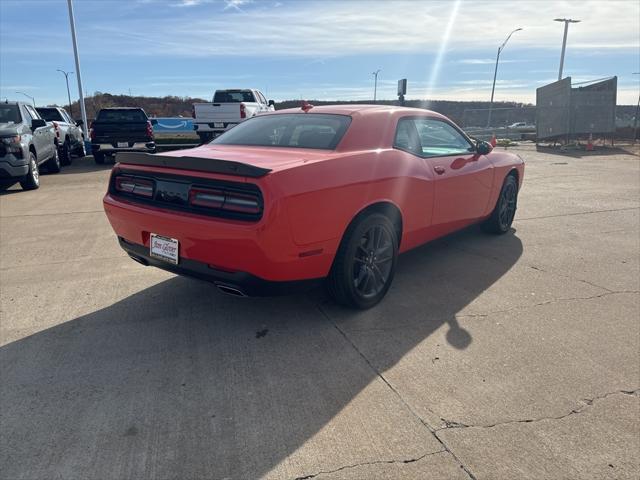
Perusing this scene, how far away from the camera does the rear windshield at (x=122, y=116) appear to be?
14.4m

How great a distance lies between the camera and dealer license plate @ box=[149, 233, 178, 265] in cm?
326

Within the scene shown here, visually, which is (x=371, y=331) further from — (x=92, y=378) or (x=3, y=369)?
(x=3, y=369)

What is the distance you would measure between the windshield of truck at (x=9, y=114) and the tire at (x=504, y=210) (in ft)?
31.6

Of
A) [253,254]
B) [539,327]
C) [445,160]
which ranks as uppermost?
[445,160]

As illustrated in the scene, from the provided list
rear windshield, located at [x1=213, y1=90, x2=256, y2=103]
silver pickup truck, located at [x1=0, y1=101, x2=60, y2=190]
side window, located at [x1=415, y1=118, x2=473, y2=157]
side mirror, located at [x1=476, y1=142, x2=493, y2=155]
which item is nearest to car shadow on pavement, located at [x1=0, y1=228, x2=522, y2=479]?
side window, located at [x1=415, y1=118, x2=473, y2=157]

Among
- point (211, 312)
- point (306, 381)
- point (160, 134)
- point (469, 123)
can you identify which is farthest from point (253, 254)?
point (469, 123)

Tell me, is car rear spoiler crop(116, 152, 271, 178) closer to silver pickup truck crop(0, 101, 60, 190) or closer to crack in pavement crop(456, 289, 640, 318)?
crack in pavement crop(456, 289, 640, 318)

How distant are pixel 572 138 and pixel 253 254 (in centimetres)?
2180

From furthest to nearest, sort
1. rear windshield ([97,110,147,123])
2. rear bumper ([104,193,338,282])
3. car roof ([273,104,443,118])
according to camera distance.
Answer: rear windshield ([97,110,147,123]) → car roof ([273,104,443,118]) → rear bumper ([104,193,338,282])

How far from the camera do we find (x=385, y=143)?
12.9 feet

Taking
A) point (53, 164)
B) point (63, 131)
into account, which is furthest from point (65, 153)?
point (53, 164)

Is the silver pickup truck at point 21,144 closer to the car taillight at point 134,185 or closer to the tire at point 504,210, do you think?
the car taillight at point 134,185

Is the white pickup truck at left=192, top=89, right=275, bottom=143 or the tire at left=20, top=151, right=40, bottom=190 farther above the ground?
the white pickup truck at left=192, top=89, right=275, bottom=143

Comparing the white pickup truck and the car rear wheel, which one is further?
the white pickup truck
